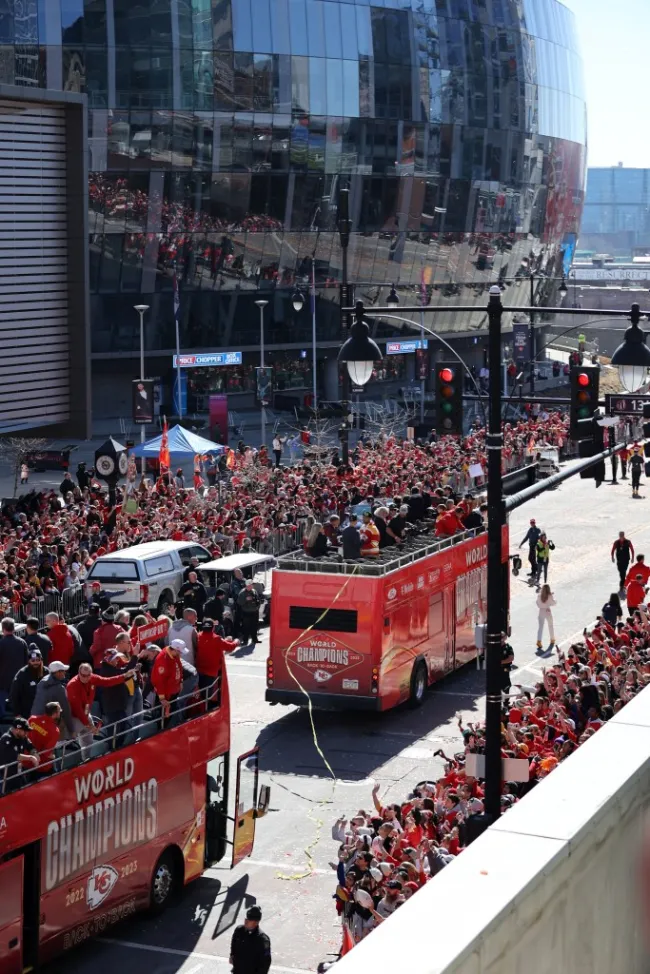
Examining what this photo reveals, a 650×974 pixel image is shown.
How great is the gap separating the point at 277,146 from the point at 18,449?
31612 mm

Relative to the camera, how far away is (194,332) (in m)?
76.8

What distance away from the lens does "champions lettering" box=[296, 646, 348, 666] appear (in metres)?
23.3

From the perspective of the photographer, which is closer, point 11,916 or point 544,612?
point 11,916

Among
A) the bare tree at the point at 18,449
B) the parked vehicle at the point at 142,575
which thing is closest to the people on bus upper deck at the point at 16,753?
the parked vehicle at the point at 142,575

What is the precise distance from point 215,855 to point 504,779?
387 cm

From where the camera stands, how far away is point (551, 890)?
4.74 metres

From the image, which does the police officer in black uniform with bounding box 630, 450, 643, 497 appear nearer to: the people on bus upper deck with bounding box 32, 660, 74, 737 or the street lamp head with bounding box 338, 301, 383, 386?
the street lamp head with bounding box 338, 301, 383, 386

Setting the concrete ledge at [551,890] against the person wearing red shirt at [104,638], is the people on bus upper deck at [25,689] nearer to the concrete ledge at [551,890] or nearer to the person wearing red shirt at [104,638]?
the person wearing red shirt at [104,638]

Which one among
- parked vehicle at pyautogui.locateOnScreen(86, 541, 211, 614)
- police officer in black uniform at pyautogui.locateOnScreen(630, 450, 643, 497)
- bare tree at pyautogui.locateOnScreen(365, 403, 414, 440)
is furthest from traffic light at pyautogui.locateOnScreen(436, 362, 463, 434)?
bare tree at pyautogui.locateOnScreen(365, 403, 414, 440)

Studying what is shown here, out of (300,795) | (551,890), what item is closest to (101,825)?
(300,795)

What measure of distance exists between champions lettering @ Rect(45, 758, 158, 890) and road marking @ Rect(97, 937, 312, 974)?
101 cm

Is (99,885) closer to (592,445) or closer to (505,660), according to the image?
(505,660)

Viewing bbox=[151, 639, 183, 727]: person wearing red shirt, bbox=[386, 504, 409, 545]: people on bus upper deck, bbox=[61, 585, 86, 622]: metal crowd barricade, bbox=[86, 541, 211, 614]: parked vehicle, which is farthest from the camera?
bbox=[86, 541, 211, 614]: parked vehicle

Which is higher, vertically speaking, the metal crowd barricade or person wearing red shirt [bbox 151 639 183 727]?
person wearing red shirt [bbox 151 639 183 727]
